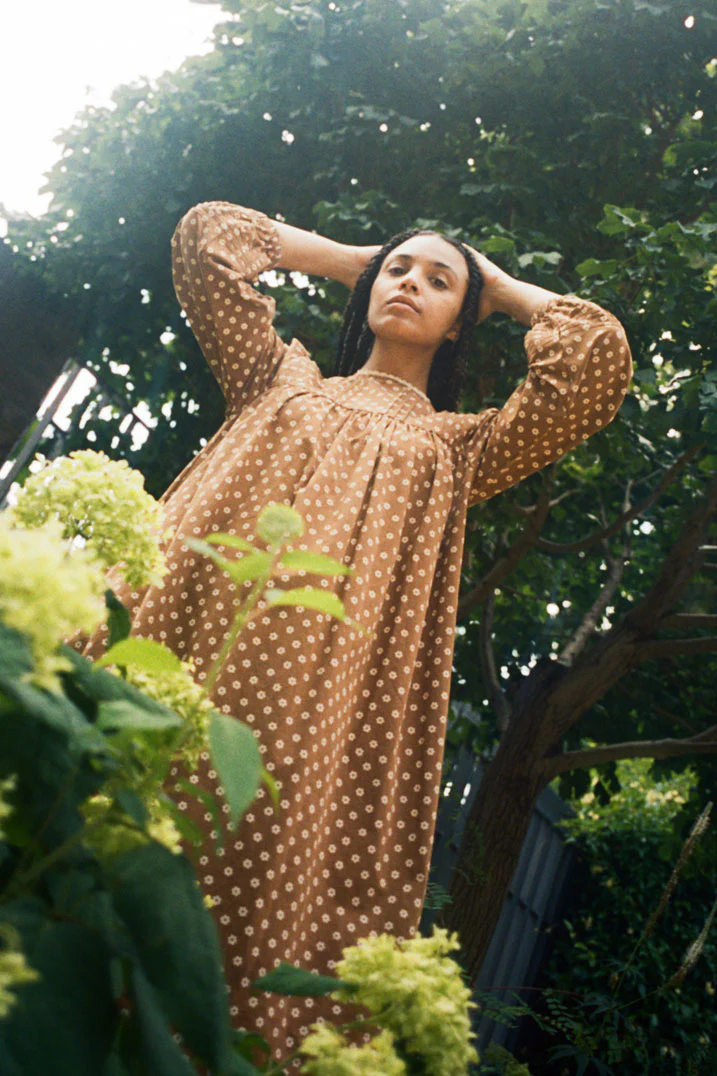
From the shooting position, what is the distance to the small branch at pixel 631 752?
3864 millimetres

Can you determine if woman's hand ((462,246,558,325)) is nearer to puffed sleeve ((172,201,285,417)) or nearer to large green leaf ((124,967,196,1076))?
puffed sleeve ((172,201,285,417))

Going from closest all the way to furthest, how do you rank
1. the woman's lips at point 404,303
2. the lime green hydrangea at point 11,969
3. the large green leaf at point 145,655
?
the lime green hydrangea at point 11,969 < the large green leaf at point 145,655 < the woman's lips at point 404,303

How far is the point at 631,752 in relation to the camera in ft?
12.7

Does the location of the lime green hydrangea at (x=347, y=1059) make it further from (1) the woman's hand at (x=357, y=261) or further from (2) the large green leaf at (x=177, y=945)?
(1) the woman's hand at (x=357, y=261)

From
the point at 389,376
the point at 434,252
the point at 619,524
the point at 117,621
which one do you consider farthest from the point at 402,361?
the point at 619,524

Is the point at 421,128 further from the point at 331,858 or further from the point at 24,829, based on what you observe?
Answer: the point at 24,829

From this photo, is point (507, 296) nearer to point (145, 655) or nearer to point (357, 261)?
point (357, 261)

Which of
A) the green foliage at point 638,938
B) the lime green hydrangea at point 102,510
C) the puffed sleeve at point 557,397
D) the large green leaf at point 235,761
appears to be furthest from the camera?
the green foliage at point 638,938

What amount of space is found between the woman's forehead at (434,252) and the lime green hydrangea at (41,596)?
6.21 feet

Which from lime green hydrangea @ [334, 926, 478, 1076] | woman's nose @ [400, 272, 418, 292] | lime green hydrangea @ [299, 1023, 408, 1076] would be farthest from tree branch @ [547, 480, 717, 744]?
lime green hydrangea @ [299, 1023, 408, 1076]

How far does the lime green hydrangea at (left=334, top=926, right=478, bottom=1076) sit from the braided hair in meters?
1.76

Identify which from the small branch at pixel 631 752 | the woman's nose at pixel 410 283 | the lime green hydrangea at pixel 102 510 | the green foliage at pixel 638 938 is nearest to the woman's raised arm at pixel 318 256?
the woman's nose at pixel 410 283

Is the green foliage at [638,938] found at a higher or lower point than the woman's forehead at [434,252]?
lower

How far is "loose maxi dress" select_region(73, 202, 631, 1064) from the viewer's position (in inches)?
59.8
